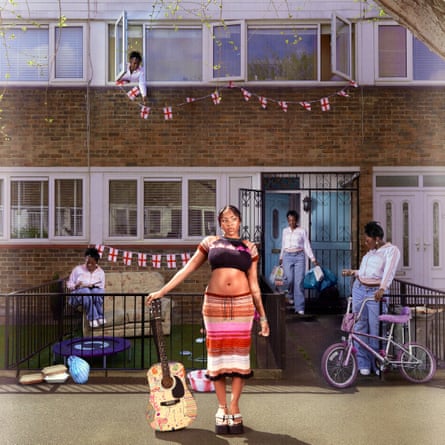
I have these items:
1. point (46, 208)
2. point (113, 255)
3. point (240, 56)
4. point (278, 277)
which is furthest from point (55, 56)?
point (278, 277)

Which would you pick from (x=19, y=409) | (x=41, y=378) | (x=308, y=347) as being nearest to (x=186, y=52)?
(x=308, y=347)

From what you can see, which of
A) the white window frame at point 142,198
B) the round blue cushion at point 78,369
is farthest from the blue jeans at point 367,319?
the white window frame at point 142,198

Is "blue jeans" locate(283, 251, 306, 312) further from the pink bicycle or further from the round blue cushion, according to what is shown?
the round blue cushion

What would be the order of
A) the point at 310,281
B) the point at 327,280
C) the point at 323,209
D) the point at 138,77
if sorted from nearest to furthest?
the point at 310,281, the point at 327,280, the point at 138,77, the point at 323,209

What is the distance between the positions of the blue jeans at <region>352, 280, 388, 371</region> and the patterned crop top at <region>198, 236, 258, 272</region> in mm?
2379

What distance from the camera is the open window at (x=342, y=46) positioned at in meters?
11.0

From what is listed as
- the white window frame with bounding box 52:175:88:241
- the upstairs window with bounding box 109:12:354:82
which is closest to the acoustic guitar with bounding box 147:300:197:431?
the white window frame with bounding box 52:175:88:241

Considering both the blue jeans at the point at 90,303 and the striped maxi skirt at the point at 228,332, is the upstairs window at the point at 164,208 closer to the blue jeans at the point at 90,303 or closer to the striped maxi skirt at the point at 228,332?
the blue jeans at the point at 90,303

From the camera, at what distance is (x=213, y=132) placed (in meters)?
11.2

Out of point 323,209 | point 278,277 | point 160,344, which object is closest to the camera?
point 160,344

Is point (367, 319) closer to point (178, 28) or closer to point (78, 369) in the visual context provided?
point (78, 369)

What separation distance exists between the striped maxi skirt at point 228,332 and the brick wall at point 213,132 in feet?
20.4

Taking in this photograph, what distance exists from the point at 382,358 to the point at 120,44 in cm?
786

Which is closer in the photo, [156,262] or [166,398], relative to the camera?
[166,398]
